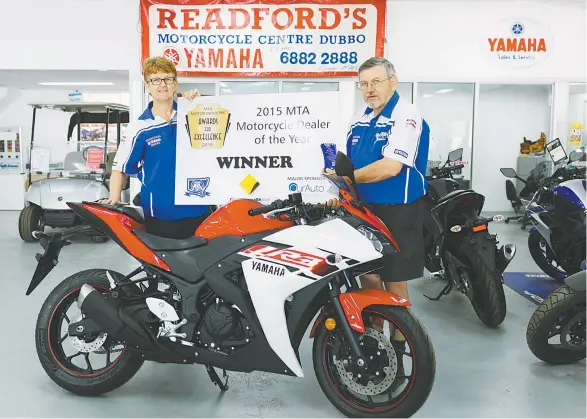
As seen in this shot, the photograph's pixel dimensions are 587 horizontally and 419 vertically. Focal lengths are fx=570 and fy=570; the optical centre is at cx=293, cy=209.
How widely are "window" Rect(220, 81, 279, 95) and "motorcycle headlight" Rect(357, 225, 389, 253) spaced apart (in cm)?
636

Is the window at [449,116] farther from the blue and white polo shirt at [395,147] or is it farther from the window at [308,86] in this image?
the blue and white polo shirt at [395,147]

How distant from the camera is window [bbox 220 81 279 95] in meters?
8.32

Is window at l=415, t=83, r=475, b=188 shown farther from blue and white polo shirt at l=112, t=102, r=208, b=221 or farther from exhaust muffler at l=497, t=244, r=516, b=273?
blue and white polo shirt at l=112, t=102, r=208, b=221

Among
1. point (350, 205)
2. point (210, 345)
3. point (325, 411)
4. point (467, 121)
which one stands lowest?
point (325, 411)

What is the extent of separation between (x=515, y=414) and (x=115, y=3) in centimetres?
739

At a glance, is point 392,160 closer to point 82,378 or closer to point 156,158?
point 156,158

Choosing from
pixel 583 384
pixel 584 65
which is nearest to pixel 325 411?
pixel 583 384

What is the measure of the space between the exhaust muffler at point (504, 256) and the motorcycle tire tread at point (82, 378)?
226 cm

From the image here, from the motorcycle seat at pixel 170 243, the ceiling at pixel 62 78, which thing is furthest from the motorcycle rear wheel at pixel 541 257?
the ceiling at pixel 62 78

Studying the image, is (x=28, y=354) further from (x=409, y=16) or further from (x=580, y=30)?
(x=580, y=30)

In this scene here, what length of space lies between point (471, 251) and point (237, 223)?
1.86m

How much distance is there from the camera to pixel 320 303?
2256 millimetres

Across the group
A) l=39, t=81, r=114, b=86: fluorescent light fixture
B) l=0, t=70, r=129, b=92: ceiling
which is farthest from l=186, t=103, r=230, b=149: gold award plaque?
l=39, t=81, r=114, b=86: fluorescent light fixture

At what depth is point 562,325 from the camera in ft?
9.46
